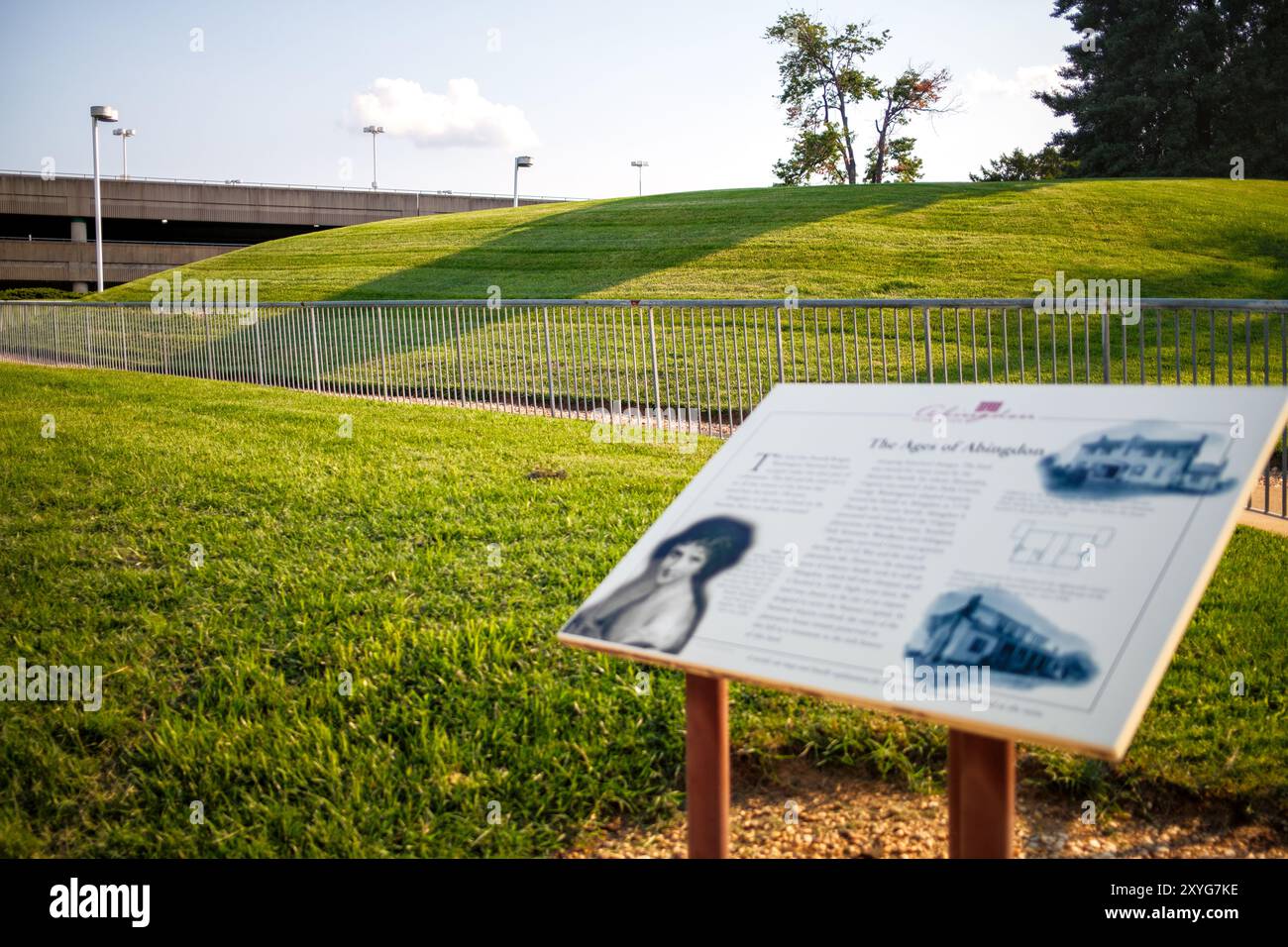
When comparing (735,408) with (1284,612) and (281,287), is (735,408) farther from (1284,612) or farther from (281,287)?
(281,287)

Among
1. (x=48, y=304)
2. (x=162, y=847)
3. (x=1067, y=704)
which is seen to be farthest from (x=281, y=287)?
(x=1067, y=704)

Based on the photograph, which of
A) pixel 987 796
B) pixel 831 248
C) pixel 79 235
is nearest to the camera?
pixel 987 796

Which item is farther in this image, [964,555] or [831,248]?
[831,248]

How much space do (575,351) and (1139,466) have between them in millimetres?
12691

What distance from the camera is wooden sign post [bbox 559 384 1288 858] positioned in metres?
2.23

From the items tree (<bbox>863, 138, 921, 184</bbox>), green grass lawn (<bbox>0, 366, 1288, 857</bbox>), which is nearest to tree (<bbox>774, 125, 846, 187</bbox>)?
tree (<bbox>863, 138, 921, 184</bbox>)

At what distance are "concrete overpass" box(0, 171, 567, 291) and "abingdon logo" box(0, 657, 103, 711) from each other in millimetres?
59844

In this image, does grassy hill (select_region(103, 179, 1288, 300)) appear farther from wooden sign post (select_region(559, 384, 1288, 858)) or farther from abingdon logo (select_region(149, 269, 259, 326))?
wooden sign post (select_region(559, 384, 1288, 858))

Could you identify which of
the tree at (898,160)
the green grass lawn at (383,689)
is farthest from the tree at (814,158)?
the green grass lawn at (383,689)

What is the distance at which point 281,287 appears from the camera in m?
30.4
